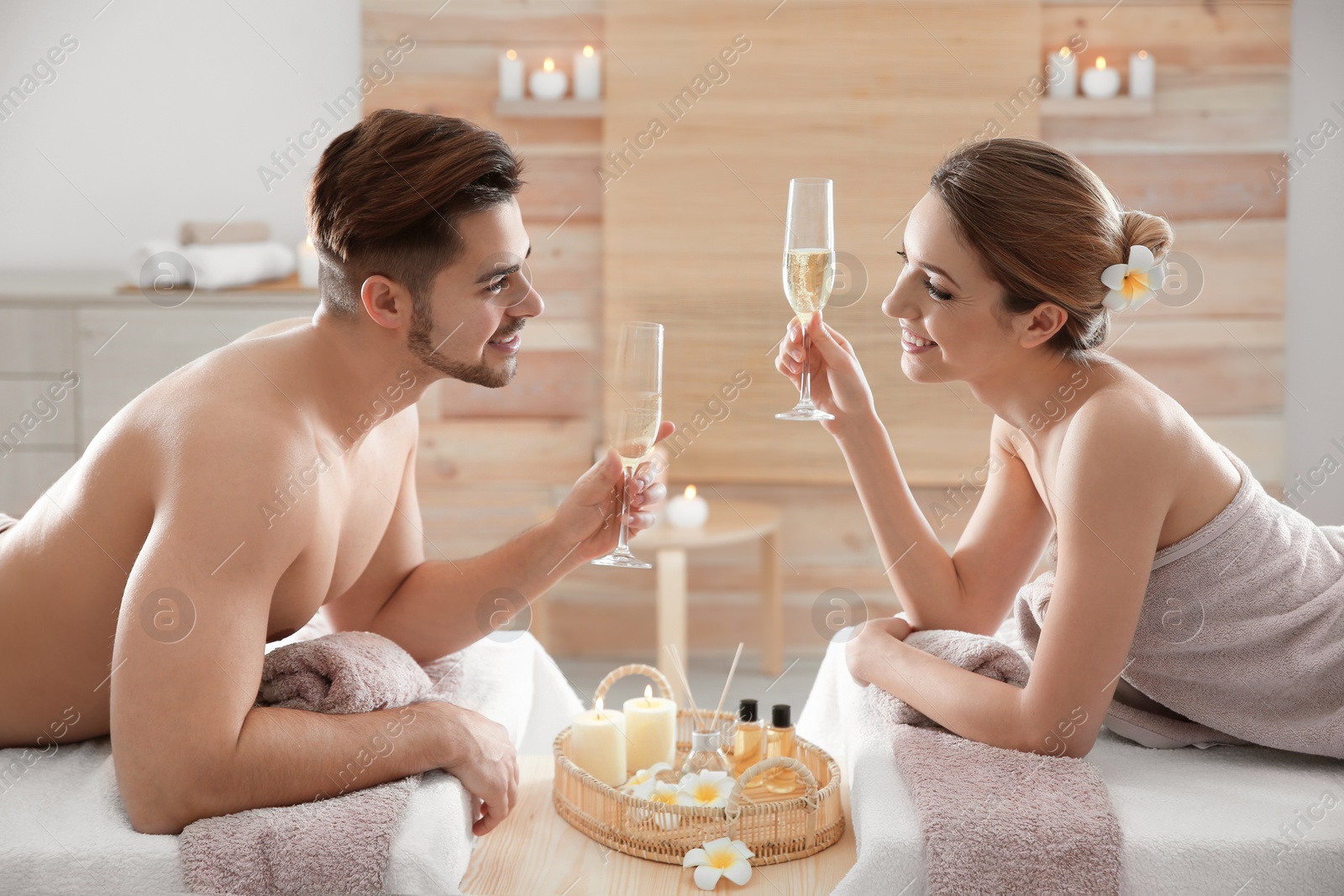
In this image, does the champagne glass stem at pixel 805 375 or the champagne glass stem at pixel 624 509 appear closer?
the champagne glass stem at pixel 624 509

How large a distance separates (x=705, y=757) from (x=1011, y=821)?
399 mm

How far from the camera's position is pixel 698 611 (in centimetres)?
380

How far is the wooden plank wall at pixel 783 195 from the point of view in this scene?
11.4 ft

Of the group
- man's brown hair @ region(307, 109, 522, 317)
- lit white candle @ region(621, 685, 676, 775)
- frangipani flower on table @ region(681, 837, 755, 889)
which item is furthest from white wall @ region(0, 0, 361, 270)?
frangipani flower on table @ region(681, 837, 755, 889)

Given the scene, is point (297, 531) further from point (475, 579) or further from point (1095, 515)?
point (1095, 515)

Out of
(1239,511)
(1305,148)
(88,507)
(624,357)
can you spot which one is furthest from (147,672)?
(1305,148)

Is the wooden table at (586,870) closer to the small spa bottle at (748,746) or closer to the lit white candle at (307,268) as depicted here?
the small spa bottle at (748,746)

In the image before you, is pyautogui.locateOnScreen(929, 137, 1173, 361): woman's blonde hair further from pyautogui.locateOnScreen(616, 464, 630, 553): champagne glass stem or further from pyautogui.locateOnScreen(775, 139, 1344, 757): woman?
pyautogui.locateOnScreen(616, 464, 630, 553): champagne glass stem

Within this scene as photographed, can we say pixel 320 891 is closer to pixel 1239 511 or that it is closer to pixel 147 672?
pixel 147 672

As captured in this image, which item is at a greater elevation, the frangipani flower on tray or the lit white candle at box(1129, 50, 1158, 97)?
the lit white candle at box(1129, 50, 1158, 97)


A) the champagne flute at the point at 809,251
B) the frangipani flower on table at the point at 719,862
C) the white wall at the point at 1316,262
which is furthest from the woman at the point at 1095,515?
the white wall at the point at 1316,262

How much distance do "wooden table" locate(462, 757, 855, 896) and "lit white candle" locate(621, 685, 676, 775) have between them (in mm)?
136

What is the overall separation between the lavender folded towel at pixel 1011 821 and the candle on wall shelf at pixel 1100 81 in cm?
268

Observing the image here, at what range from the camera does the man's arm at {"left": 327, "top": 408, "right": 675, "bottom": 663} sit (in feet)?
5.18
